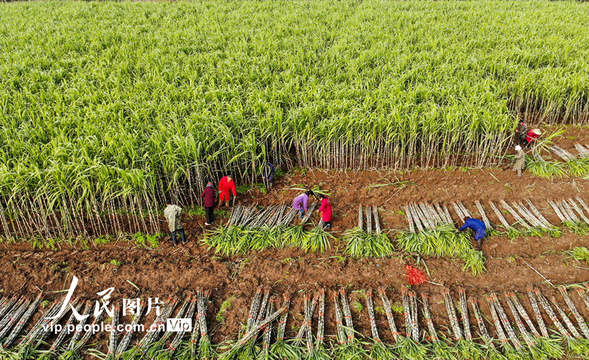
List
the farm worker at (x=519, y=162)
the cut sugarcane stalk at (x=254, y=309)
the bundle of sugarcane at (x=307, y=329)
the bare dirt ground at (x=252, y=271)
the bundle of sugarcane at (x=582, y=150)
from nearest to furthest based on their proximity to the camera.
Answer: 1. the bundle of sugarcane at (x=307, y=329)
2. the cut sugarcane stalk at (x=254, y=309)
3. the bare dirt ground at (x=252, y=271)
4. the farm worker at (x=519, y=162)
5. the bundle of sugarcane at (x=582, y=150)

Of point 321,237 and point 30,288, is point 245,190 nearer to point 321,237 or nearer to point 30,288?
point 321,237

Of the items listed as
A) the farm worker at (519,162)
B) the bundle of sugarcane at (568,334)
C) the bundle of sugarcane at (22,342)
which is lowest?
the bundle of sugarcane at (568,334)

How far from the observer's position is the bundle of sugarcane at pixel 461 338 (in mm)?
3859

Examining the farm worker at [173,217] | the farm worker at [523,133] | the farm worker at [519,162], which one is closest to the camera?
the farm worker at [173,217]

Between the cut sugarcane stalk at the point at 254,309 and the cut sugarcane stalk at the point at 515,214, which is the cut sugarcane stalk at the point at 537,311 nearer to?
the cut sugarcane stalk at the point at 515,214

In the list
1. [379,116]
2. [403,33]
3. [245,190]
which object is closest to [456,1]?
[403,33]

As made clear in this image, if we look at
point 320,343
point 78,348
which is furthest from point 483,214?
point 78,348

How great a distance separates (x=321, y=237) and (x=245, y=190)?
6.39ft

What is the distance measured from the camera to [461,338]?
398 centimetres

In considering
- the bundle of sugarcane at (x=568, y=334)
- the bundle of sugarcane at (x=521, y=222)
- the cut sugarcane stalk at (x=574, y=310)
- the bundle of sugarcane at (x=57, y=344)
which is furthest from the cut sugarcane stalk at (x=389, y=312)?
the bundle of sugarcane at (x=57, y=344)

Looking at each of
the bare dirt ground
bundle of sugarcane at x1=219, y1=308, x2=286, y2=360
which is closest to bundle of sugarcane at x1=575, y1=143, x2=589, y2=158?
the bare dirt ground

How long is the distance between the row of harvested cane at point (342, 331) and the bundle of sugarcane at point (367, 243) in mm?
715

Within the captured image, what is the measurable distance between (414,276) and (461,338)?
3.26ft

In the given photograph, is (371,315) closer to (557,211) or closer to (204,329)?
(204,329)
